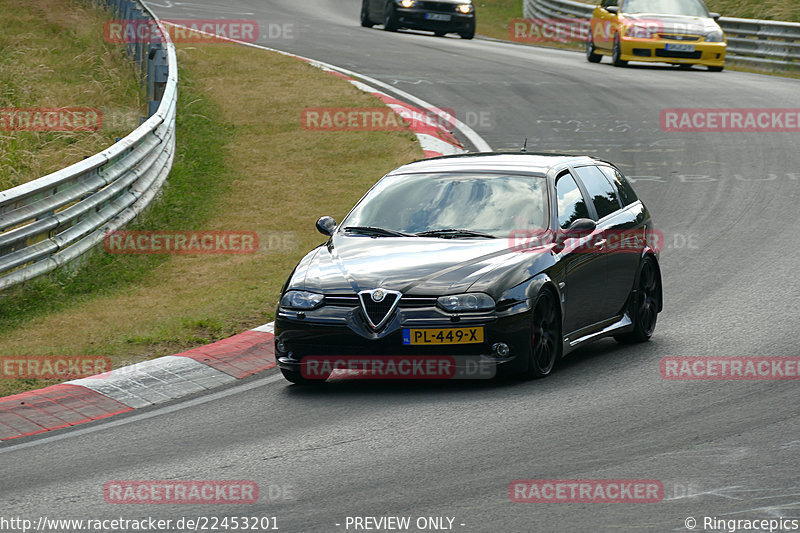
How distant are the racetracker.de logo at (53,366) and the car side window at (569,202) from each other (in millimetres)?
3438

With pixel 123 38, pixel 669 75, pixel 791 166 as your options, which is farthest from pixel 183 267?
pixel 669 75

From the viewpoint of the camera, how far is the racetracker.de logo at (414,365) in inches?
337

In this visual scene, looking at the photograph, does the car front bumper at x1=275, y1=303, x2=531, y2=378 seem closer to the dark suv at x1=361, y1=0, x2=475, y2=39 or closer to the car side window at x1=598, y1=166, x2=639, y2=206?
the car side window at x1=598, y1=166, x2=639, y2=206

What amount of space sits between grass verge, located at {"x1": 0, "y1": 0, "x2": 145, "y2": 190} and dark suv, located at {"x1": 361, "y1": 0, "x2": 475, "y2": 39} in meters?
7.87

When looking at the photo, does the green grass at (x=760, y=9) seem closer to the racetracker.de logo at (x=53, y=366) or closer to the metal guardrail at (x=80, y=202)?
the metal guardrail at (x=80, y=202)

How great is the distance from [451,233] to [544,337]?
1007 millimetres

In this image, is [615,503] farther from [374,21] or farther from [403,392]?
[374,21]

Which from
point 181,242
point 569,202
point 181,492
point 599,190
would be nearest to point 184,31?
point 181,242

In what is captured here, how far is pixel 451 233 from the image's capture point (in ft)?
30.7

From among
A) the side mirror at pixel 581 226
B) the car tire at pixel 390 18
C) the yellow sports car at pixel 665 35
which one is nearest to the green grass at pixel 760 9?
the yellow sports car at pixel 665 35

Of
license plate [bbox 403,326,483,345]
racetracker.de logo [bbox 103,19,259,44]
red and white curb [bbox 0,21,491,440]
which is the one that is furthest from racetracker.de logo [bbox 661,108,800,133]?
license plate [bbox 403,326,483,345]

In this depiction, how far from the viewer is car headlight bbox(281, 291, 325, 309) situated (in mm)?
8766

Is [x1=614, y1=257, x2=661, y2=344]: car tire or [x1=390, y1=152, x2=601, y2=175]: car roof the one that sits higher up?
[x1=390, y1=152, x2=601, y2=175]: car roof

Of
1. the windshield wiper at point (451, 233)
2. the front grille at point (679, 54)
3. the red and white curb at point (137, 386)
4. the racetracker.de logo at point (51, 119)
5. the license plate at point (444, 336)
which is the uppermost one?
the windshield wiper at point (451, 233)
